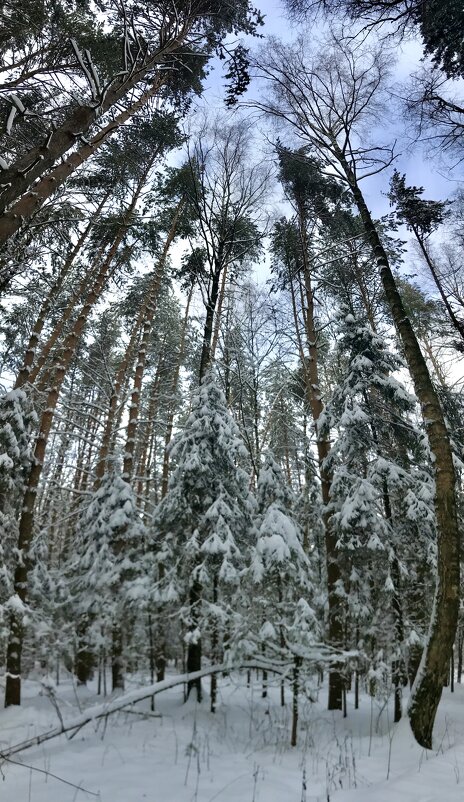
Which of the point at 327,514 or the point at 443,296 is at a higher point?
the point at 443,296

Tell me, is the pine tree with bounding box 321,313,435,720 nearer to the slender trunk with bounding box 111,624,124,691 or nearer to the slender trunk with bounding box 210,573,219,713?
the slender trunk with bounding box 210,573,219,713

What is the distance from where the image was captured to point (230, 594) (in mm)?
9945

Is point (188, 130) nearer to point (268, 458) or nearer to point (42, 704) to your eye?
point (268, 458)

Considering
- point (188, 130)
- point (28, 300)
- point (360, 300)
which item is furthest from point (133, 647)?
point (188, 130)

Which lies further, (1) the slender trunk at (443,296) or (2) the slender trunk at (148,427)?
(2) the slender trunk at (148,427)

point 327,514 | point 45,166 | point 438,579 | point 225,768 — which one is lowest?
point 225,768

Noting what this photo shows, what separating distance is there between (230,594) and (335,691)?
3.78m

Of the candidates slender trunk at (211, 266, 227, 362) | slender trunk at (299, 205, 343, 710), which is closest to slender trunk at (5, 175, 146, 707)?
slender trunk at (211, 266, 227, 362)

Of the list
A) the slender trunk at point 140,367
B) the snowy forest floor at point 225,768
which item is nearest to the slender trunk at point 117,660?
the snowy forest floor at point 225,768

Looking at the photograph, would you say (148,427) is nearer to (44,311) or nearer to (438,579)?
(44,311)

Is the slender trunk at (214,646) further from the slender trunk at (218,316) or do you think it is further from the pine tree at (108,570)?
the slender trunk at (218,316)

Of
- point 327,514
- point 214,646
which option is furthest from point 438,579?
point 214,646

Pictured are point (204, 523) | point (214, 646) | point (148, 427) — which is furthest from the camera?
point (148, 427)

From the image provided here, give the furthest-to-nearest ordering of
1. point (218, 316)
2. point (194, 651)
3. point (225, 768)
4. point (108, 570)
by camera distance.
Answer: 1. point (218, 316)
2. point (108, 570)
3. point (194, 651)
4. point (225, 768)
